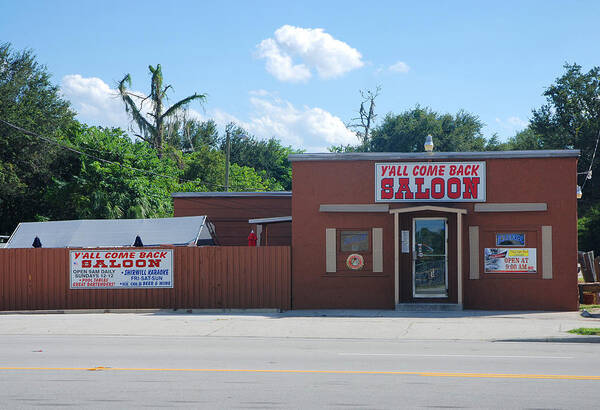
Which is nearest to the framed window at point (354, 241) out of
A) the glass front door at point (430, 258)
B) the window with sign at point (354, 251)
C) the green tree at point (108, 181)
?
the window with sign at point (354, 251)

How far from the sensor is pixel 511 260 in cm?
1909

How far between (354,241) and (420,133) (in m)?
50.4

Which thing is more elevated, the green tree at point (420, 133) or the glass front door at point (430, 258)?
the green tree at point (420, 133)

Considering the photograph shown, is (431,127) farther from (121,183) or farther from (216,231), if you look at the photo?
(216,231)

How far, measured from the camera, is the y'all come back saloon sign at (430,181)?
62.8 feet

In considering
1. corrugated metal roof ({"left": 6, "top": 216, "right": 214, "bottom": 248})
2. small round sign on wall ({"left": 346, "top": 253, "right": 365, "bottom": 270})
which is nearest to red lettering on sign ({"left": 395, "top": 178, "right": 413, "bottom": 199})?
small round sign on wall ({"left": 346, "top": 253, "right": 365, "bottom": 270})

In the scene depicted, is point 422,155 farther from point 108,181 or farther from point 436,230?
point 108,181

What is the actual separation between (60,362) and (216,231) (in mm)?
16234

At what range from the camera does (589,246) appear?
1907 inches

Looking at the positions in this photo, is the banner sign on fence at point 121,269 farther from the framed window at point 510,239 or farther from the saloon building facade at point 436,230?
the framed window at point 510,239

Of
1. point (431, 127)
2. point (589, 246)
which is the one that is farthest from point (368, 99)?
point (589, 246)

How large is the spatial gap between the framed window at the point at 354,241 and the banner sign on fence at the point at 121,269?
→ 488 centimetres

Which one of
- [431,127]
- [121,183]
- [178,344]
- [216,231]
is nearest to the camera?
[178,344]

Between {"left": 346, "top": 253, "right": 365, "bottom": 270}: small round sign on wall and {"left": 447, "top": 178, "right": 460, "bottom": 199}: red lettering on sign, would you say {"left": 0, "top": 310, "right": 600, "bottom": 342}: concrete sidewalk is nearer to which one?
{"left": 346, "top": 253, "right": 365, "bottom": 270}: small round sign on wall
